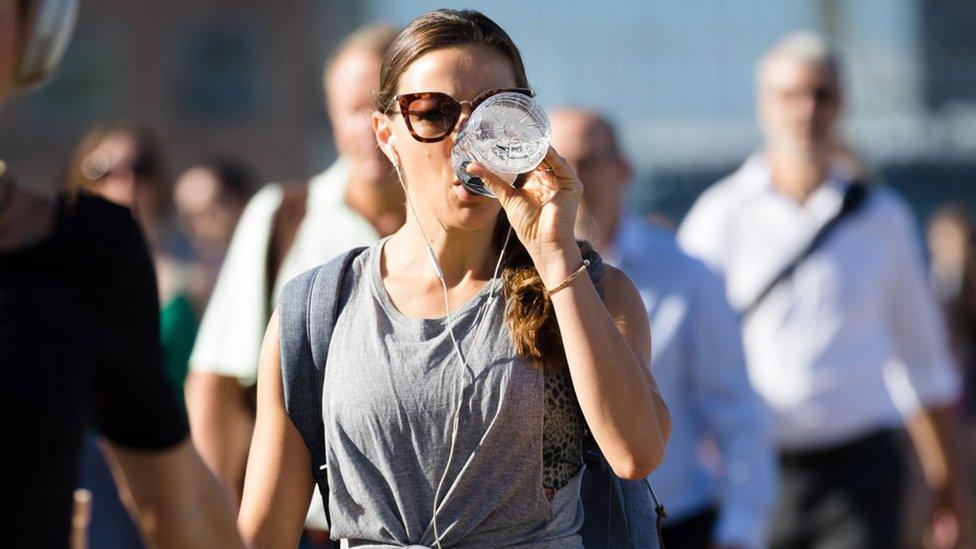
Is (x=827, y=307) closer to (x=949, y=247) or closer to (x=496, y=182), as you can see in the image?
(x=496, y=182)

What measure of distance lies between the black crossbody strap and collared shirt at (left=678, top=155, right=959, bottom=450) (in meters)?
0.02

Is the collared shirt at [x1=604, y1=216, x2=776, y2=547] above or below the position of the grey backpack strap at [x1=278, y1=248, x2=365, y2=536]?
below

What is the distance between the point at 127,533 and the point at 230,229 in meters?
3.32

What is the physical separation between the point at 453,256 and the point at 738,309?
365cm

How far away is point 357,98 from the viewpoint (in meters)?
5.08

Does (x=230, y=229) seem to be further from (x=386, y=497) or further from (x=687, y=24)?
(x=687, y=24)

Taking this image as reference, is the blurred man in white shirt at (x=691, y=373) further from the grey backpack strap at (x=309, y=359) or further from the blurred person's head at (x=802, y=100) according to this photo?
the grey backpack strap at (x=309, y=359)

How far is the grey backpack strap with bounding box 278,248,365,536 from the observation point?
10.6 feet

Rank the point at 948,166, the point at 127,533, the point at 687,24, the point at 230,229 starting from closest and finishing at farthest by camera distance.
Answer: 1. the point at 127,533
2. the point at 230,229
3. the point at 948,166
4. the point at 687,24

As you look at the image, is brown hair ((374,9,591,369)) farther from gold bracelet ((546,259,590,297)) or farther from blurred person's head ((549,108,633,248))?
blurred person's head ((549,108,633,248))

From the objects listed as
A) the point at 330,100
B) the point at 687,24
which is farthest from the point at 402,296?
the point at 687,24

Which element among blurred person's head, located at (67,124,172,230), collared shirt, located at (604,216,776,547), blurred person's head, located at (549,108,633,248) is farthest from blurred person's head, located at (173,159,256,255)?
collared shirt, located at (604,216,776,547)

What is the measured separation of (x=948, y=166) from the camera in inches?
735

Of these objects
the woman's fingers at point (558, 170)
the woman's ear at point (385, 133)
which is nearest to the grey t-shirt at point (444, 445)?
the woman's fingers at point (558, 170)
